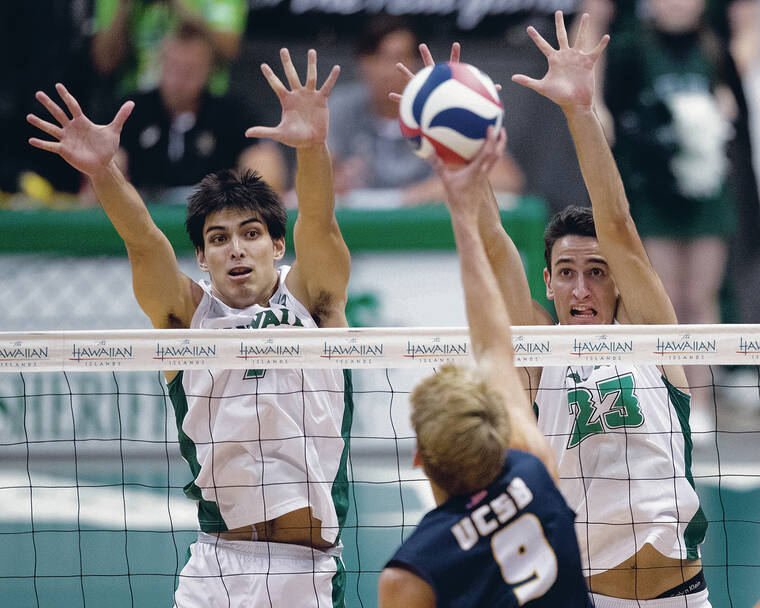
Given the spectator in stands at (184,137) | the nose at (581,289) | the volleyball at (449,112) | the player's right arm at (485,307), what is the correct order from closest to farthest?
1. the player's right arm at (485,307)
2. the volleyball at (449,112)
3. the nose at (581,289)
4. the spectator in stands at (184,137)

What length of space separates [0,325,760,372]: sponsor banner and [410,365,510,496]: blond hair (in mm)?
1403

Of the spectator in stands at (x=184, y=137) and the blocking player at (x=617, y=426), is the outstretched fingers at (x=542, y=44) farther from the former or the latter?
the spectator in stands at (x=184, y=137)

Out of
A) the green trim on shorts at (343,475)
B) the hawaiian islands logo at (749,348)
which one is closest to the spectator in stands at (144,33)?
the green trim on shorts at (343,475)

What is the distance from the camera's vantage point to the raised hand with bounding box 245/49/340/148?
4.12m

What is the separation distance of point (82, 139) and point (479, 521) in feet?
8.24

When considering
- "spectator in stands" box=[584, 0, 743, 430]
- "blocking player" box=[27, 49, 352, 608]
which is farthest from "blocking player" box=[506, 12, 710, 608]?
"spectator in stands" box=[584, 0, 743, 430]

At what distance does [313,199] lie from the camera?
161 inches

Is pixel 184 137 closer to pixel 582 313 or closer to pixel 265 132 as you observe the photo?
pixel 265 132

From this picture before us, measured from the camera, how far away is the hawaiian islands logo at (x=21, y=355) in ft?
13.6

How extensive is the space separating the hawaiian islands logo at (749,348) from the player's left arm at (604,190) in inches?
10.9

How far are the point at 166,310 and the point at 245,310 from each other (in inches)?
12.9

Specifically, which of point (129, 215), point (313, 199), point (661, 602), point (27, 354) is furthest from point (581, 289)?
point (27, 354)

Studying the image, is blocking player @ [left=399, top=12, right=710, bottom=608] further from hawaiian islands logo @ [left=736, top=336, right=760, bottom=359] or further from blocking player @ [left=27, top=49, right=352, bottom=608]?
blocking player @ [left=27, top=49, right=352, bottom=608]

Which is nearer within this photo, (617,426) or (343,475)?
(617,426)
